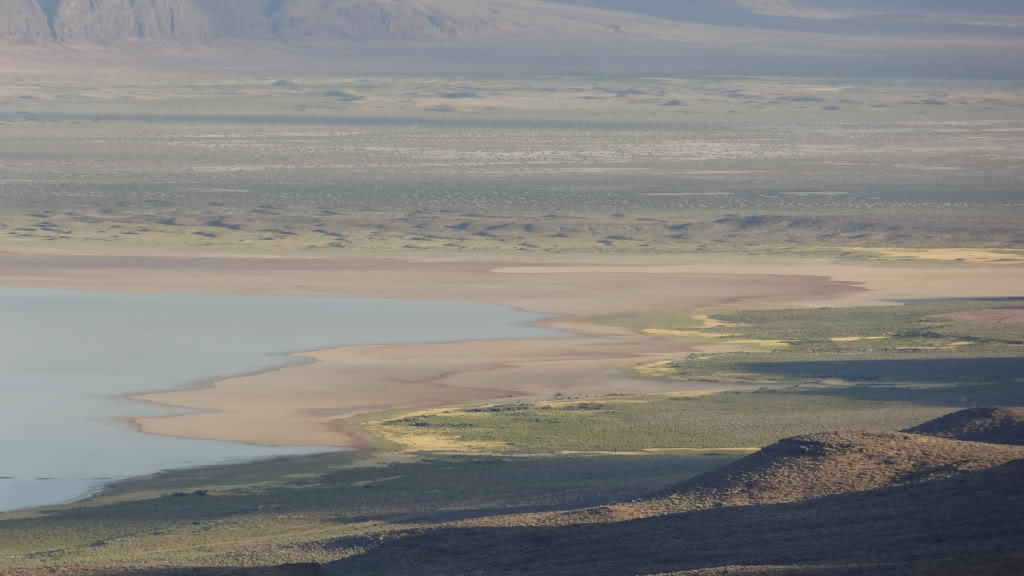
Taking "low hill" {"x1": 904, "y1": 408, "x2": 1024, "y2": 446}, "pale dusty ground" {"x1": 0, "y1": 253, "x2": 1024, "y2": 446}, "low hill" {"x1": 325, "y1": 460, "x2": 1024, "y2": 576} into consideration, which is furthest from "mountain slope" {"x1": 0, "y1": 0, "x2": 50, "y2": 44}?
"low hill" {"x1": 325, "y1": 460, "x2": 1024, "y2": 576}

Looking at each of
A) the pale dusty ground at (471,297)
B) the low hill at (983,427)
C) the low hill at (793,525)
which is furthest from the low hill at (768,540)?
the pale dusty ground at (471,297)

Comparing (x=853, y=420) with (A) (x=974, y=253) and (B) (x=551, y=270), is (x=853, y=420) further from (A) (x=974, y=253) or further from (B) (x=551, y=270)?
(A) (x=974, y=253)

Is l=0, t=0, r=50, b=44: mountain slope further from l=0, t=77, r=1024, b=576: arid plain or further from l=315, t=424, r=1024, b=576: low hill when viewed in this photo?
l=315, t=424, r=1024, b=576: low hill

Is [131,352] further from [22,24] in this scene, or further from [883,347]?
[22,24]

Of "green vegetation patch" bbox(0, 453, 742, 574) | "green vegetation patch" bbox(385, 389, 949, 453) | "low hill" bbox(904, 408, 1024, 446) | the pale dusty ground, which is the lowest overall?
the pale dusty ground

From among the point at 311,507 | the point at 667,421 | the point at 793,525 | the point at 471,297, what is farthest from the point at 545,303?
the point at 793,525

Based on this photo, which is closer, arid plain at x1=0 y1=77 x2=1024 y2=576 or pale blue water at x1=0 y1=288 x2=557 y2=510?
arid plain at x1=0 y1=77 x2=1024 y2=576

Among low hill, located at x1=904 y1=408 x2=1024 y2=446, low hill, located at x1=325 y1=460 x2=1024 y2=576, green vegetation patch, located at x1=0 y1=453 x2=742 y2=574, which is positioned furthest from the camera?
low hill, located at x1=904 y1=408 x2=1024 y2=446
